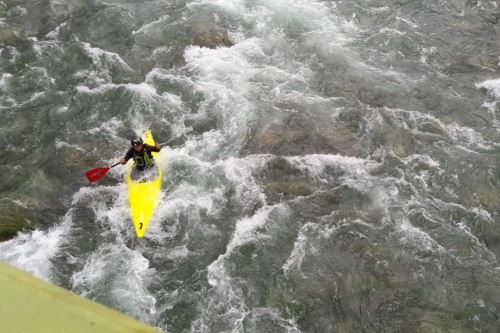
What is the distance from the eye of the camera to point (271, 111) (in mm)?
9227

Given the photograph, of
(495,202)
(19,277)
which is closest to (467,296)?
(495,202)

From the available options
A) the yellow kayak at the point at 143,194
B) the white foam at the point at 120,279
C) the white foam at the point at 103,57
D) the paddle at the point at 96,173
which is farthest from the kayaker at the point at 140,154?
the white foam at the point at 103,57

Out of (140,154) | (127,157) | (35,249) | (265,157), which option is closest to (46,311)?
(35,249)

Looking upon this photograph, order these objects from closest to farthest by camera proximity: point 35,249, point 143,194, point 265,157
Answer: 1. point 35,249
2. point 143,194
3. point 265,157

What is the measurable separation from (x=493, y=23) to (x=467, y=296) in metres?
8.27

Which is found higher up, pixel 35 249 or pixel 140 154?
pixel 140 154

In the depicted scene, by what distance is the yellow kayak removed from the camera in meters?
6.97

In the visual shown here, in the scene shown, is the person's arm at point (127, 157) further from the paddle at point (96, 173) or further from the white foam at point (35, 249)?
the white foam at point (35, 249)

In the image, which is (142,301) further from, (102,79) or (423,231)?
(102,79)

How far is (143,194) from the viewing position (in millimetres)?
7371

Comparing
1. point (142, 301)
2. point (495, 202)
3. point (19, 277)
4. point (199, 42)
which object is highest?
point (19, 277)

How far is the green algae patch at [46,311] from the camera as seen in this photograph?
4.07ft

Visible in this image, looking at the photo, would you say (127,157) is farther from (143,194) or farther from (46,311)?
(46,311)

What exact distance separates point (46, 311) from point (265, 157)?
23.1 ft
